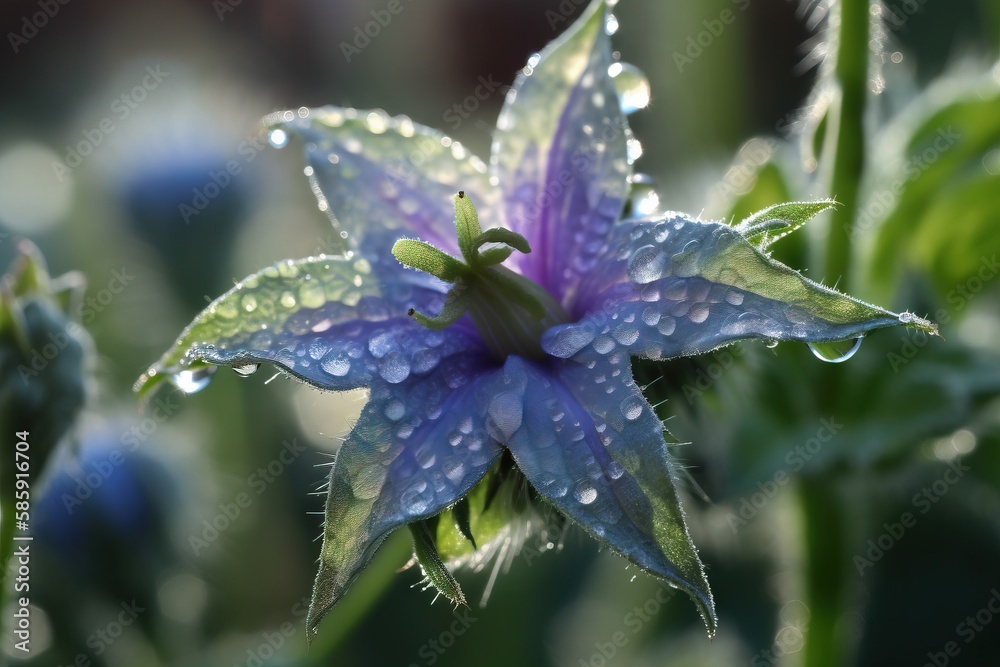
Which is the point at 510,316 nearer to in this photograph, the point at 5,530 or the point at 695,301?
the point at 695,301

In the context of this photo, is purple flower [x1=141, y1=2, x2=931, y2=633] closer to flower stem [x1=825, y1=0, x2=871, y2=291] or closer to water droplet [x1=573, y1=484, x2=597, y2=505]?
water droplet [x1=573, y1=484, x2=597, y2=505]

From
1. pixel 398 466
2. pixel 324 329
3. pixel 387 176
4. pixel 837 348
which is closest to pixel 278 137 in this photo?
pixel 387 176

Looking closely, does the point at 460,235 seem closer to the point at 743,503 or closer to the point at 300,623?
the point at 743,503

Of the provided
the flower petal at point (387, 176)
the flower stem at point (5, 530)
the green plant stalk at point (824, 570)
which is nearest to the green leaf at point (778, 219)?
the flower petal at point (387, 176)

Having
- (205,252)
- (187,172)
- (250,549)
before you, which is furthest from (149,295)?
(250,549)

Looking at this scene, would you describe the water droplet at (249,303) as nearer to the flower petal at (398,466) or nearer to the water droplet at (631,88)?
the flower petal at (398,466)

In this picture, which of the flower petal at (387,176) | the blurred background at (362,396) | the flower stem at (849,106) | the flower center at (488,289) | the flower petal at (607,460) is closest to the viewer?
the flower petal at (607,460)
